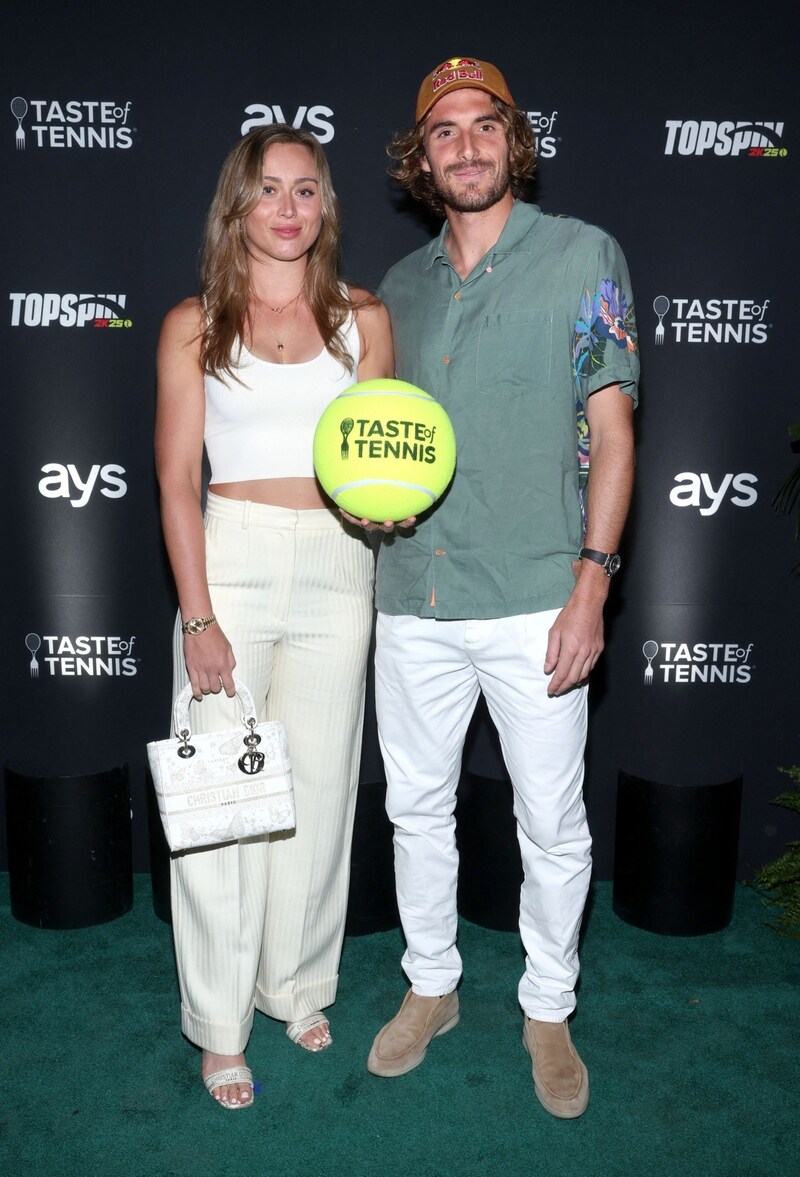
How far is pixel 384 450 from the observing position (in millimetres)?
1972

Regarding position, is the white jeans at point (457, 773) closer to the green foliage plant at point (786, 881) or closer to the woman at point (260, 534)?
the woman at point (260, 534)

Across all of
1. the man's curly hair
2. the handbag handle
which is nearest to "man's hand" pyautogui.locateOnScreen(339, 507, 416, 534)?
the handbag handle

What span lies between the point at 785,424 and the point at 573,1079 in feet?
6.72

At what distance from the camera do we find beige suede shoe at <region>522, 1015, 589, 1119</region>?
224 centimetres

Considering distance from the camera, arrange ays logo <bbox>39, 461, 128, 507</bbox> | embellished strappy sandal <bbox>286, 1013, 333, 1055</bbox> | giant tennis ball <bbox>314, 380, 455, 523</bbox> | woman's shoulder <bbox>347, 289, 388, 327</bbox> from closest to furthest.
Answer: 1. giant tennis ball <bbox>314, 380, 455, 523</bbox>
2. woman's shoulder <bbox>347, 289, 388, 327</bbox>
3. embellished strappy sandal <bbox>286, 1013, 333, 1055</bbox>
4. ays logo <bbox>39, 461, 128, 507</bbox>

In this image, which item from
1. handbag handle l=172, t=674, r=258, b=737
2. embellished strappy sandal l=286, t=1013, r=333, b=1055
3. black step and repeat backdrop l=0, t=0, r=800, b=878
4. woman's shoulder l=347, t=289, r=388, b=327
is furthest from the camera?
black step and repeat backdrop l=0, t=0, r=800, b=878

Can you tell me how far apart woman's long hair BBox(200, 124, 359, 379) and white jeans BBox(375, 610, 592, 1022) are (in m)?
0.69

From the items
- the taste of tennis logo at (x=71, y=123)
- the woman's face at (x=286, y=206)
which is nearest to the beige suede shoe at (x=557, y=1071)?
the woman's face at (x=286, y=206)

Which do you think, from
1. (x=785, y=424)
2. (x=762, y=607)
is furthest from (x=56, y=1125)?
(x=785, y=424)

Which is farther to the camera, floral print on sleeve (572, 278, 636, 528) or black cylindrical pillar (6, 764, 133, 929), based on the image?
black cylindrical pillar (6, 764, 133, 929)

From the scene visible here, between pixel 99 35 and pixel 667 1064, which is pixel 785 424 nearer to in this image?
pixel 667 1064

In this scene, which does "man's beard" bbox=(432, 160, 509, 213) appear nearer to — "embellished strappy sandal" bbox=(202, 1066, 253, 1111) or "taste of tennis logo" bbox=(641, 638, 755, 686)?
"taste of tennis logo" bbox=(641, 638, 755, 686)

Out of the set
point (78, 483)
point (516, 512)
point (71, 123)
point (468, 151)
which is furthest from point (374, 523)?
point (71, 123)

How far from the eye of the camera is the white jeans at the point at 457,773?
2.22 metres
